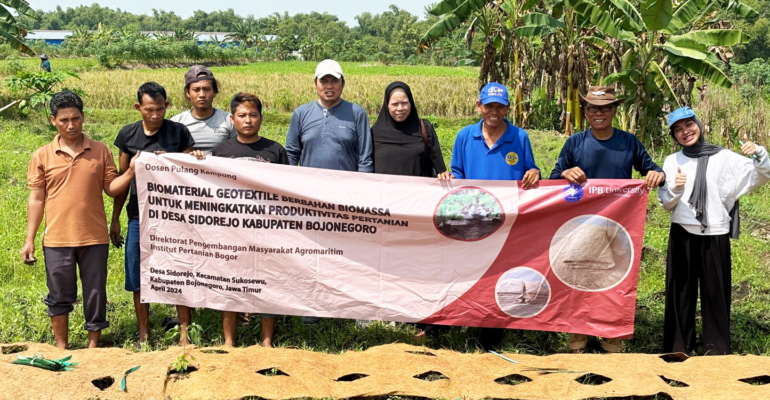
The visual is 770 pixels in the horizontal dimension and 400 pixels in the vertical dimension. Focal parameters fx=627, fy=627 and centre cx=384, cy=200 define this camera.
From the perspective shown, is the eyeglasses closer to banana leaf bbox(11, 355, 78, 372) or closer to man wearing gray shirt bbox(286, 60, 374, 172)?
man wearing gray shirt bbox(286, 60, 374, 172)

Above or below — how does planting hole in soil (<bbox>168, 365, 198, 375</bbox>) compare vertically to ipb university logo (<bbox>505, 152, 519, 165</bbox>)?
below

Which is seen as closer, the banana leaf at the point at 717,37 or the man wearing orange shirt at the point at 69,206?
the man wearing orange shirt at the point at 69,206

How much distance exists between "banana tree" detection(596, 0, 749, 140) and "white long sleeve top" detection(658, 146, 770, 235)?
18.1ft

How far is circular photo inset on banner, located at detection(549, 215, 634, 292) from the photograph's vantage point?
434cm

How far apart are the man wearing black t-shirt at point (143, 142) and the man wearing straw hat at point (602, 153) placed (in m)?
2.72

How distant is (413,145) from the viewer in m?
4.57

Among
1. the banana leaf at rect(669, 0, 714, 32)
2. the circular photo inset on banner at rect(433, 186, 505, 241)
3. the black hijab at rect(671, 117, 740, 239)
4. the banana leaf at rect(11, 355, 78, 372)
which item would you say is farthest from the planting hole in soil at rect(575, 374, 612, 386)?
the banana leaf at rect(669, 0, 714, 32)

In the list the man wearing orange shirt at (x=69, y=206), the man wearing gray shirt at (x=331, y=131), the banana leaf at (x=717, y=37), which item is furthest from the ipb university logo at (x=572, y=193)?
the banana leaf at (x=717, y=37)

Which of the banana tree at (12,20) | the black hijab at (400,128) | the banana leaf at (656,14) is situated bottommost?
the black hijab at (400,128)

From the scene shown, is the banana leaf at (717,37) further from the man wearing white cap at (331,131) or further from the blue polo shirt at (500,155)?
the man wearing white cap at (331,131)

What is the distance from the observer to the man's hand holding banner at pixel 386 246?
172 inches

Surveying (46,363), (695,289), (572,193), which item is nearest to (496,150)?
(572,193)

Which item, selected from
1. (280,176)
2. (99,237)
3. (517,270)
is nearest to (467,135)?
(517,270)

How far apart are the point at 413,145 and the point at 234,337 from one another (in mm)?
1946
